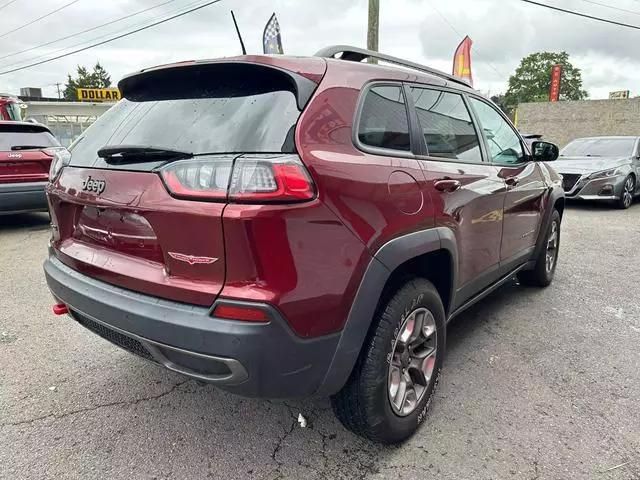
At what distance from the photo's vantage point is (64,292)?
2.24 meters

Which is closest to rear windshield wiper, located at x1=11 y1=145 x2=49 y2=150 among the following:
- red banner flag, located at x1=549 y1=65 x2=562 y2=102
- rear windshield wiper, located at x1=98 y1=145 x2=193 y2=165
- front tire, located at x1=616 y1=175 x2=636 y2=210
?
rear windshield wiper, located at x1=98 y1=145 x2=193 y2=165

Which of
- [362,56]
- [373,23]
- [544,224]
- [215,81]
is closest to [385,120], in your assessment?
[362,56]

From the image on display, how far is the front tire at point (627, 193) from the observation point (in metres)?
9.45

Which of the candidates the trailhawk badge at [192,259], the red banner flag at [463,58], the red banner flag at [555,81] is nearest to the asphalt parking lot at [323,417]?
the trailhawk badge at [192,259]

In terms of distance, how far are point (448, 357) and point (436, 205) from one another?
128cm

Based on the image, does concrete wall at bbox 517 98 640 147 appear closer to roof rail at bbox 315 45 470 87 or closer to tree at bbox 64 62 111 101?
roof rail at bbox 315 45 470 87

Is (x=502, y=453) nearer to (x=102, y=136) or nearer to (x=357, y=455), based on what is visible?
(x=357, y=455)

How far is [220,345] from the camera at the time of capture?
1.68 metres

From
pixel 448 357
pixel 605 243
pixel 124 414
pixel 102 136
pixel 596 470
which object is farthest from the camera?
pixel 605 243

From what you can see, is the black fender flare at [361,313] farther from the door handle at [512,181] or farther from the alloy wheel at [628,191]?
the alloy wheel at [628,191]

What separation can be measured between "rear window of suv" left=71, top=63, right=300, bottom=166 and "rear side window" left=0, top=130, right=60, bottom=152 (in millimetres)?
5125

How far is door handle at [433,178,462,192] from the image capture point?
94.6 inches

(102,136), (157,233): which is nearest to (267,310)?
(157,233)

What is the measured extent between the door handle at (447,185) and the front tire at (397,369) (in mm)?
478
